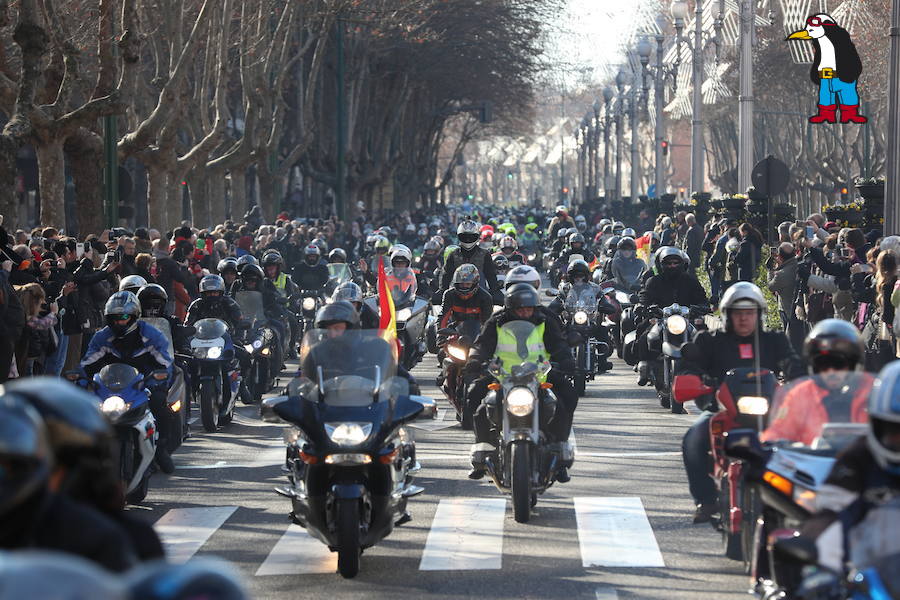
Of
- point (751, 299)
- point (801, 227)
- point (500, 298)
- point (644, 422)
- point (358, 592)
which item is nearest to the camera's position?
point (358, 592)

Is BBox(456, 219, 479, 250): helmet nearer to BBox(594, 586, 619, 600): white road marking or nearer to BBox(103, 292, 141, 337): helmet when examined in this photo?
BBox(103, 292, 141, 337): helmet

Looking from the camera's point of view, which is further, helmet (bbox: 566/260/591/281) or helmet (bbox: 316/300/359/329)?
helmet (bbox: 566/260/591/281)

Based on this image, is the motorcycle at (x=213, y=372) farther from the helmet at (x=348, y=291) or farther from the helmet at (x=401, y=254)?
the helmet at (x=401, y=254)

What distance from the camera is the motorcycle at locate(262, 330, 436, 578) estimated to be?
9617 mm

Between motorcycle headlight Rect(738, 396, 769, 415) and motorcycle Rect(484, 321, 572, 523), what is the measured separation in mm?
1981

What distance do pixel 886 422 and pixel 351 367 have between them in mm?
4983

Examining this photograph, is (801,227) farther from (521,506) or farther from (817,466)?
(817,466)

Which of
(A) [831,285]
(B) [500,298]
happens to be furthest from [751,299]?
(A) [831,285]

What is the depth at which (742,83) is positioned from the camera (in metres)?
32.2

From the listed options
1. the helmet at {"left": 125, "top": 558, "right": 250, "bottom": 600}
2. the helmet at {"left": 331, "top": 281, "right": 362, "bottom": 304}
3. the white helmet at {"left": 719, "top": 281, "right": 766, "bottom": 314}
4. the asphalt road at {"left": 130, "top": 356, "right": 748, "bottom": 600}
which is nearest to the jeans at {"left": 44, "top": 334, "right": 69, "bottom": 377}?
the asphalt road at {"left": 130, "top": 356, "right": 748, "bottom": 600}

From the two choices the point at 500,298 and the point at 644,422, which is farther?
the point at 500,298

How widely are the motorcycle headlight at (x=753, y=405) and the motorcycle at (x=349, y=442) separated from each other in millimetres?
1772

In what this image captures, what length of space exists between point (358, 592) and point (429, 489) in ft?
11.9

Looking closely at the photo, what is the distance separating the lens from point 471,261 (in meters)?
19.3
